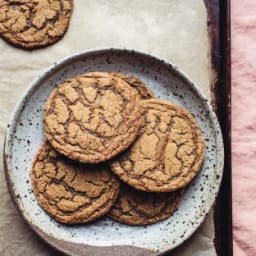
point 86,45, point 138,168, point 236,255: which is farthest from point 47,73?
point 236,255

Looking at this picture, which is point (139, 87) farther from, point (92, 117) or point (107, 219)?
point (107, 219)

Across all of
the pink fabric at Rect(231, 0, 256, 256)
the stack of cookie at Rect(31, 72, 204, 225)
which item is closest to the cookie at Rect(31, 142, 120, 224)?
the stack of cookie at Rect(31, 72, 204, 225)

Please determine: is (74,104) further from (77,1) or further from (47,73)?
(77,1)

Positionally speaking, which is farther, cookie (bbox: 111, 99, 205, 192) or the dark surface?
the dark surface

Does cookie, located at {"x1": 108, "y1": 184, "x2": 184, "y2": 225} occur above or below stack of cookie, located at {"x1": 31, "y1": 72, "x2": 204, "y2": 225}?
below

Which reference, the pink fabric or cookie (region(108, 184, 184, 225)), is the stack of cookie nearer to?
cookie (region(108, 184, 184, 225))

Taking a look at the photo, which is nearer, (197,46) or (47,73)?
(47,73)

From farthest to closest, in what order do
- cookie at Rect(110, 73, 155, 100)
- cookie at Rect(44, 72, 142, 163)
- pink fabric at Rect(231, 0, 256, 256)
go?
pink fabric at Rect(231, 0, 256, 256) < cookie at Rect(110, 73, 155, 100) < cookie at Rect(44, 72, 142, 163)
